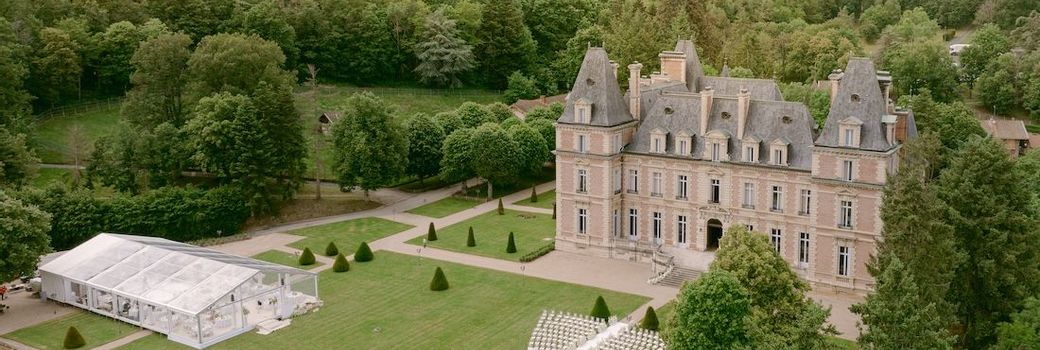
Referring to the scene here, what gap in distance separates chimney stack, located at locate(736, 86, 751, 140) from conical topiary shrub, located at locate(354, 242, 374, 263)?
79.7ft

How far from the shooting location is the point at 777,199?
187 feet

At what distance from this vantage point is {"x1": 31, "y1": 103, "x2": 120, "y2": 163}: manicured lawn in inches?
3223

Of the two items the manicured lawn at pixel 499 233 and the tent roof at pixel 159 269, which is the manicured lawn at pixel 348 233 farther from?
the tent roof at pixel 159 269

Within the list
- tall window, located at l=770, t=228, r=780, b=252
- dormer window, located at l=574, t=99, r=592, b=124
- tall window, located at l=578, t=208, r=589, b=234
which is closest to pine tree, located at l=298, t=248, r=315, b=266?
tall window, located at l=578, t=208, r=589, b=234

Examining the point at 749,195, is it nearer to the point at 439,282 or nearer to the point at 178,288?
the point at 439,282

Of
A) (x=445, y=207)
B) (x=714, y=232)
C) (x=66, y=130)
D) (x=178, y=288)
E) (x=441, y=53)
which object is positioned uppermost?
Result: (x=441, y=53)

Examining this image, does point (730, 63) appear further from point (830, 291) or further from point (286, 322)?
point (286, 322)

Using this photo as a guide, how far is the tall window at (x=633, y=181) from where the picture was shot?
203 ft

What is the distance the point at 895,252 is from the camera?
1578 inches

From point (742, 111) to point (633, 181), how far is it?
874 cm

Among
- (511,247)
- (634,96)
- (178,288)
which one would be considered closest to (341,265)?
(511,247)

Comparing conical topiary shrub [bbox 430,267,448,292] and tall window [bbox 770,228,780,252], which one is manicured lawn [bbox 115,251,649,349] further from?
tall window [bbox 770,228,780,252]

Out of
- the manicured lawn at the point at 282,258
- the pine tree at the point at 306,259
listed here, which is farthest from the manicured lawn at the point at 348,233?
the pine tree at the point at 306,259

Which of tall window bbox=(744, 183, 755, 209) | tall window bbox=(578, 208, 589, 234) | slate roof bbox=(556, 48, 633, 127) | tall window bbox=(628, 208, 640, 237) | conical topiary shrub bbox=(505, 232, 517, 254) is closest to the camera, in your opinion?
tall window bbox=(744, 183, 755, 209)
